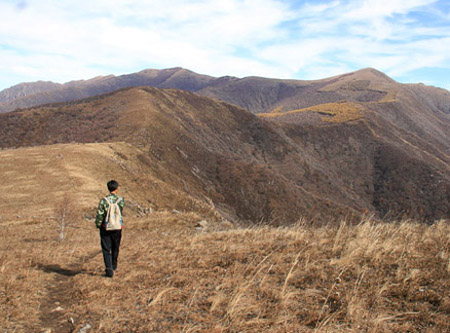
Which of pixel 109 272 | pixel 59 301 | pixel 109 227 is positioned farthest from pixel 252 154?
pixel 59 301

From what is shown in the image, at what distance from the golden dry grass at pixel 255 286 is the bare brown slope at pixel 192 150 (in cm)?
2667

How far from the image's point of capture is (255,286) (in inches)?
206

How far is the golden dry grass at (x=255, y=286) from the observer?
422cm

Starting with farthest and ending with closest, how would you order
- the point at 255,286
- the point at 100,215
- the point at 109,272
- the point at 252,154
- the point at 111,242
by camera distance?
1. the point at 252,154
2. the point at 111,242
3. the point at 100,215
4. the point at 109,272
5. the point at 255,286

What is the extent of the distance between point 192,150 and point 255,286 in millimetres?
47173

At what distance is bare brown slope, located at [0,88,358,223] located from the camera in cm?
4312

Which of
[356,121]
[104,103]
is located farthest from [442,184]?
[104,103]

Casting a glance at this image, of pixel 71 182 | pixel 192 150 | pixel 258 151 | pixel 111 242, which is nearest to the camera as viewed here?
pixel 111 242

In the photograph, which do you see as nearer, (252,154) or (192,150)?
(192,150)

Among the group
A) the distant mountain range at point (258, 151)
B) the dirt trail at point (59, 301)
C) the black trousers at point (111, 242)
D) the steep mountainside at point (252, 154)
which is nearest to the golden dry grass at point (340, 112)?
the distant mountain range at point (258, 151)

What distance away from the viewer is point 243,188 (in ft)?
158

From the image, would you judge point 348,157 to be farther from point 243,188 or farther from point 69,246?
point 69,246

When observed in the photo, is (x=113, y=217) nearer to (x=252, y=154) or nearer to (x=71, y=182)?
(x=71, y=182)

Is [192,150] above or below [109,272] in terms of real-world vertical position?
above
